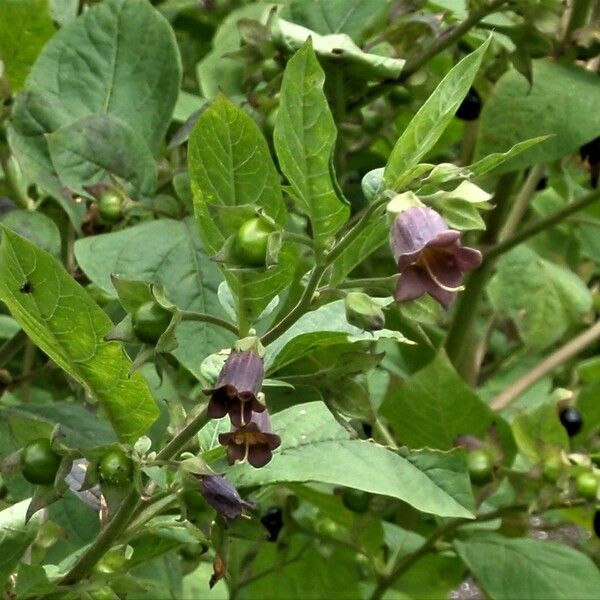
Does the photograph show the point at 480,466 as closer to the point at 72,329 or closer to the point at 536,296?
the point at 536,296

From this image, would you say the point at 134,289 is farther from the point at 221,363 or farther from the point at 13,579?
the point at 13,579

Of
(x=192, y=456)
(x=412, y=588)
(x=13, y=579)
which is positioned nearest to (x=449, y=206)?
(x=192, y=456)

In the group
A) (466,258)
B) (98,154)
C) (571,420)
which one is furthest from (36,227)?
(571,420)

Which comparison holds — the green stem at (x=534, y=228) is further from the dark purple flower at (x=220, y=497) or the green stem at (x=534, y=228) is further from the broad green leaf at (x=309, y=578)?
the dark purple flower at (x=220, y=497)

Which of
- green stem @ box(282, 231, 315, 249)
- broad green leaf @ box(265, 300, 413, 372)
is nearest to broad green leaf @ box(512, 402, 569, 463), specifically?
broad green leaf @ box(265, 300, 413, 372)

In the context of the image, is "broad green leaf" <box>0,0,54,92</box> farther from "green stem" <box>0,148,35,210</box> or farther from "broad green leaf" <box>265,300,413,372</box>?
"broad green leaf" <box>265,300,413,372</box>

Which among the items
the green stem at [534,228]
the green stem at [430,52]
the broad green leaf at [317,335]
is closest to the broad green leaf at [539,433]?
the green stem at [534,228]

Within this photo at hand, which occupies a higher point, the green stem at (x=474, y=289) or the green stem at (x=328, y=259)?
the green stem at (x=328, y=259)
